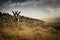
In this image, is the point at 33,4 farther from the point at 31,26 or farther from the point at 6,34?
the point at 6,34

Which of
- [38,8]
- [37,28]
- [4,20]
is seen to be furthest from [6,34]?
[38,8]

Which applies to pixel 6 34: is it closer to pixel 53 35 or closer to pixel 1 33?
pixel 1 33

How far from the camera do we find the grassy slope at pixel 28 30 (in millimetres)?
8148

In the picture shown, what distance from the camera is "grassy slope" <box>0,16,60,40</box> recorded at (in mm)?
8148

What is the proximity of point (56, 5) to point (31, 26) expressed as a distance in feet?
6.13

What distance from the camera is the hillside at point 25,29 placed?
8172 millimetres

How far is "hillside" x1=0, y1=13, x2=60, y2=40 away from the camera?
817cm

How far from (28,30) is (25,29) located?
186mm

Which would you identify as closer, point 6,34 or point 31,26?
point 6,34

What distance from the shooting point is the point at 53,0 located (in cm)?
913

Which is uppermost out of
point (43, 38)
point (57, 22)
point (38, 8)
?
point (38, 8)

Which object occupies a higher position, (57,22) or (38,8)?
(38,8)

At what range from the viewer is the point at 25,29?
872 centimetres

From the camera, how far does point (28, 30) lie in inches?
340
